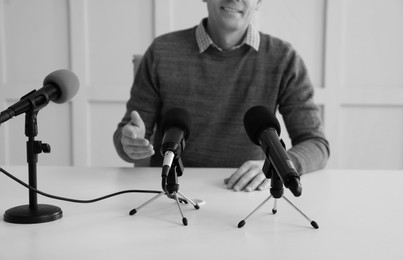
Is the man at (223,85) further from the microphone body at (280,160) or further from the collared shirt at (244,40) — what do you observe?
the microphone body at (280,160)

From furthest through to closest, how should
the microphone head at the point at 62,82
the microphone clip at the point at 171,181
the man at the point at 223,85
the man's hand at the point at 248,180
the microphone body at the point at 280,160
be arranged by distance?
1. the man at the point at 223,85
2. the man's hand at the point at 248,180
3. the microphone head at the point at 62,82
4. the microphone clip at the point at 171,181
5. the microphone body at the point at 280,160

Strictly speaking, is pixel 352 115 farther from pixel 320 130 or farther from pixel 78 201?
pixel 78 201

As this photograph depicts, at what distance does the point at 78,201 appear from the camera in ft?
3.38

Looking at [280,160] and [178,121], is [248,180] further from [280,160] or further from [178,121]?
[280,160]

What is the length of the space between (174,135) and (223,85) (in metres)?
0.85

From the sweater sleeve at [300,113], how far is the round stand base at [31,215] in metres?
0.78

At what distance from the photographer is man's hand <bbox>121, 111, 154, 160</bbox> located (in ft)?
4.10

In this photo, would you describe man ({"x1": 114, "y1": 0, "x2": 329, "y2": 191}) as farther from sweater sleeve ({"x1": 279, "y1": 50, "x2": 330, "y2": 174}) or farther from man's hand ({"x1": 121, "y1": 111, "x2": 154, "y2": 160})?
man's hand ({"x1": 121, "y1": 111, "x2": 154, "y2": 160})

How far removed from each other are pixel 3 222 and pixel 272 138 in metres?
0.51

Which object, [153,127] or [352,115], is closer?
[153,127]

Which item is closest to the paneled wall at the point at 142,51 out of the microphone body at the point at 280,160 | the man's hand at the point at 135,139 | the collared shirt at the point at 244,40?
the collared shirt at the point at 244,40

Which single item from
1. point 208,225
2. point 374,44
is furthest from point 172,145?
point 374,44

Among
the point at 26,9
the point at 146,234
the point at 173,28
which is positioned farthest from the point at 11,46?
the point at 146,234

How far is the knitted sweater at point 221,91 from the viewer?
1.71 meters
